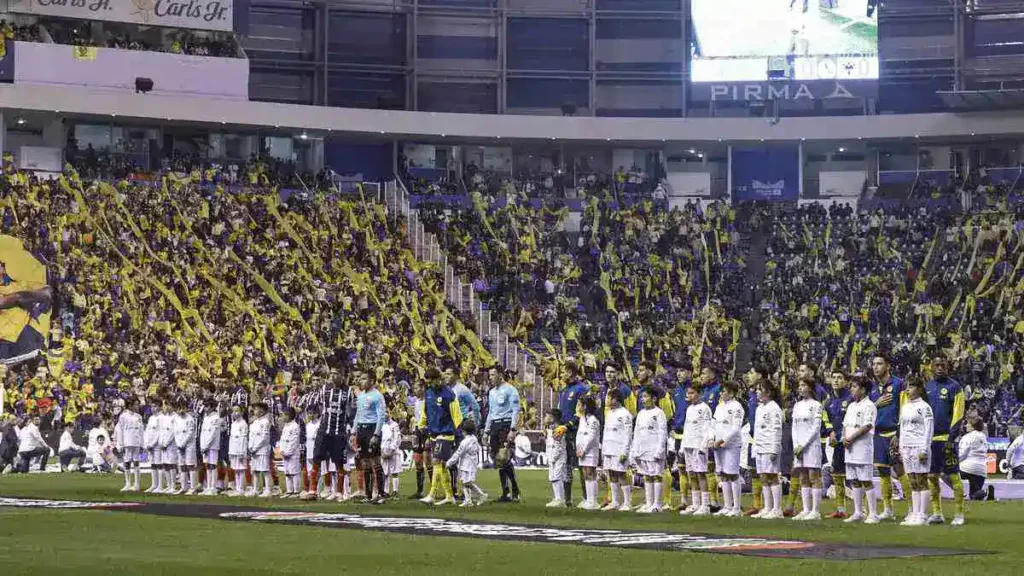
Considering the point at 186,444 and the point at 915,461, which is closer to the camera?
the point at 915,461

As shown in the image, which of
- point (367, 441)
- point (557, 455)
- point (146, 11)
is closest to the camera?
point (557, 455)

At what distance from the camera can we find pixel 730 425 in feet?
79.2

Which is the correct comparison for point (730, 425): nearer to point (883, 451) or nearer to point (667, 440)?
point (667, 440)

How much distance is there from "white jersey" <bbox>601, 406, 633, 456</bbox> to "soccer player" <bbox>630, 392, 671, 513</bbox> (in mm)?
175

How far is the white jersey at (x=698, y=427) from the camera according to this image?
24.3 meters

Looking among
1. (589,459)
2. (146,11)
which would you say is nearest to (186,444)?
(589,459)

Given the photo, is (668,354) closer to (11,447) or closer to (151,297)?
(151,297)

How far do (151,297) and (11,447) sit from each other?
34.5 ft

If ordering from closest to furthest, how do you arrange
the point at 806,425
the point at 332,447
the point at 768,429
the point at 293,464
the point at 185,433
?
1. the point at 806,425
2. the point at 768,429
3. the point at 332,447
4. the point at 293,464
5. the point at 185,433

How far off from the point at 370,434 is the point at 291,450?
2.31 meters

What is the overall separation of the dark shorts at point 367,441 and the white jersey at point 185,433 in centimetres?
522

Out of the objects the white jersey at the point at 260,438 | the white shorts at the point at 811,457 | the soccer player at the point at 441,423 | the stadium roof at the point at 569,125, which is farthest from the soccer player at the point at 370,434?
the stadium roof at the point at 569,125

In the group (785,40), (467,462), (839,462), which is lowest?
(467,462)

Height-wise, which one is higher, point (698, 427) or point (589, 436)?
point (698, 427)
